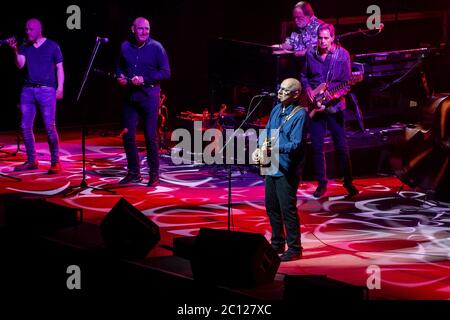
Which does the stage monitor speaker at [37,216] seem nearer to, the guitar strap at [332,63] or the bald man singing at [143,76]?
the bald man singing at [143,76]

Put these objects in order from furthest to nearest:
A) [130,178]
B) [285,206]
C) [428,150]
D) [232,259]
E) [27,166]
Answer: [27,166], [130,178], [428,150], [285,206], [232,259]

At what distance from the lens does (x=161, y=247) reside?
302 inches

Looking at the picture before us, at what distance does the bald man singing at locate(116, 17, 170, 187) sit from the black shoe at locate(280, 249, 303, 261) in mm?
3839

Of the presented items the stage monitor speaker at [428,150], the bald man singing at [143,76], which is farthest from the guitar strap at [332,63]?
the bald man singing at [143,76]

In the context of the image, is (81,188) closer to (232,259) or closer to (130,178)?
(130,178)

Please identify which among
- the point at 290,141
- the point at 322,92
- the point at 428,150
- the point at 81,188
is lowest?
the point at 81,188

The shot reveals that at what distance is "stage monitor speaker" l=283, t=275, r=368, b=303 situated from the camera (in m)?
5.70

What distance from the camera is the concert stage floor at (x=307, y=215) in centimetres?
762

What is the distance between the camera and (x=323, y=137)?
36.1 ft

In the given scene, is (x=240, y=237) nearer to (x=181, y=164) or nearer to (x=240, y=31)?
(x=181, y=164)

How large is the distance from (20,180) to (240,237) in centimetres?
611

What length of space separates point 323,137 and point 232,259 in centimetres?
488

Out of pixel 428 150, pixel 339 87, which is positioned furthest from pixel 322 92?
pixel 428 150

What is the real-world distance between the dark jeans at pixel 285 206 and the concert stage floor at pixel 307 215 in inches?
10.1
